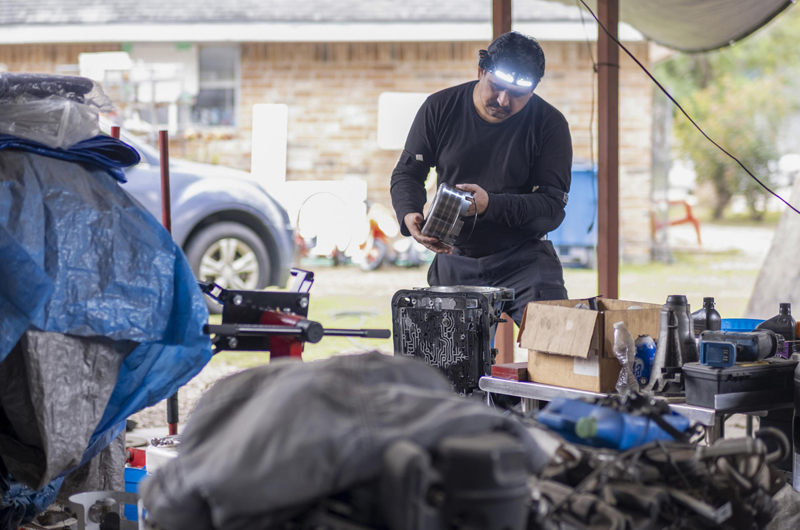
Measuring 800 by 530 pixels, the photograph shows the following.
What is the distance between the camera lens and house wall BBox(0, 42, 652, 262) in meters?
12.5

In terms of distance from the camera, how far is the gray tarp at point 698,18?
207 inches

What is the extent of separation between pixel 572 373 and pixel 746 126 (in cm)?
2418

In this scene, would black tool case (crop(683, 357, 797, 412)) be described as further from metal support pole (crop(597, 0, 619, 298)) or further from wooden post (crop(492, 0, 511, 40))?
wooden post (crop(492, 0, 511, 40))

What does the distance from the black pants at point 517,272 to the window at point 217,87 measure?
10.2 m

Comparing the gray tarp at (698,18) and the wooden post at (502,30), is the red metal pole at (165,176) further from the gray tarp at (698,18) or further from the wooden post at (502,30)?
the gray tarp at (698,18)

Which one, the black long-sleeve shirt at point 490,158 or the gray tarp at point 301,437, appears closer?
the gray tarp at point 301,437

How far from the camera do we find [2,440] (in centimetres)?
266

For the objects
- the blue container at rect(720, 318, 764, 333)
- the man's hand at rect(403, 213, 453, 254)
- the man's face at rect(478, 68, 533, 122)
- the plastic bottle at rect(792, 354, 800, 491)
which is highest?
the man's face at rect(478, 68, 533, 122)

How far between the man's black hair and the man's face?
0.08m

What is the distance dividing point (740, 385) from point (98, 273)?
6.74 feet

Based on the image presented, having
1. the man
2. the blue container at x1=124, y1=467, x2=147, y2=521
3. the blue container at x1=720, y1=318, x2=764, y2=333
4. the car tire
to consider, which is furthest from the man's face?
the car tire

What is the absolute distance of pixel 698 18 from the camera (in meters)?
5.63

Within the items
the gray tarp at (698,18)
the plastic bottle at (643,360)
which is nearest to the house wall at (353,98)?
the gray tarp at (698,18)

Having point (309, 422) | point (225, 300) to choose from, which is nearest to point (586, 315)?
point (225, 300)
